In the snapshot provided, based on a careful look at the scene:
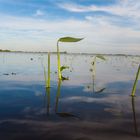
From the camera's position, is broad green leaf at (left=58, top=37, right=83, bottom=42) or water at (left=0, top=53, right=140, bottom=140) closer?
water at (left=0, top=53, right=140, bottom=140)

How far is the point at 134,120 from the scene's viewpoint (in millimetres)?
5812

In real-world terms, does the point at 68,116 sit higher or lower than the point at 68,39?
lower

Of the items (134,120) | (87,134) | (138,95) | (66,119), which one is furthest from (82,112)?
(138,95)

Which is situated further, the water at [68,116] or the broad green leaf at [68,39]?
the broad green leaf at [68,39]

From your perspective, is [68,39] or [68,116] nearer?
[68,116]

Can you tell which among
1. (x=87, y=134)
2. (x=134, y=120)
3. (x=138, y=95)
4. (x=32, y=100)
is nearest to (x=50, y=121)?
(x=87, y=134)

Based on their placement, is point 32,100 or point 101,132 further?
point 32,100

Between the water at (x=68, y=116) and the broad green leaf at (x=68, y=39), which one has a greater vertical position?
the broad green leaf at (x=68, y=39)

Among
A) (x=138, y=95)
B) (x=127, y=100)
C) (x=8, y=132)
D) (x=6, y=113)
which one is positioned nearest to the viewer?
(x=8, y=132)

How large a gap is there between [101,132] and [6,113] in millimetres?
2275

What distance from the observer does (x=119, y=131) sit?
16.4 feet

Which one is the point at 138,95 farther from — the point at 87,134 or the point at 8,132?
the point at 8,132

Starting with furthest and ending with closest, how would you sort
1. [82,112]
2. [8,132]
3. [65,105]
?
1. [65,105]
2. [82,112]
3. [8,132]

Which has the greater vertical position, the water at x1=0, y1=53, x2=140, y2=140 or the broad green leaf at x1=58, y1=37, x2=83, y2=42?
the broad green leaf at x1=58, y1=37, x2=83, y2=42
